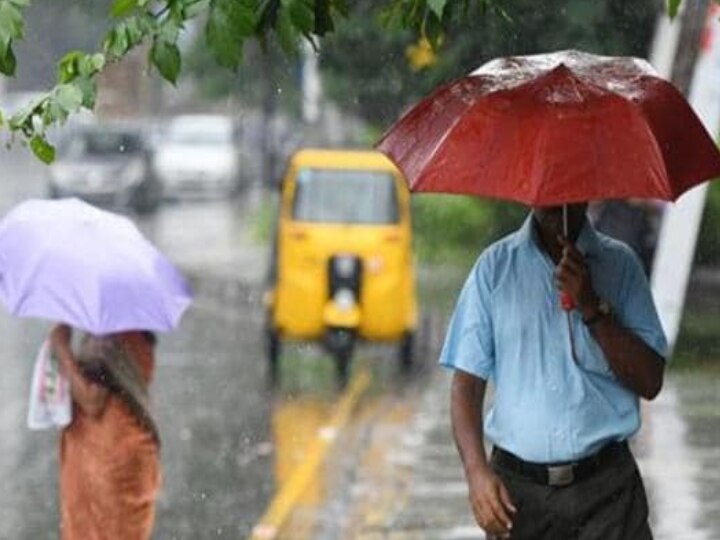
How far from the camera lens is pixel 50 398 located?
22.1 ft

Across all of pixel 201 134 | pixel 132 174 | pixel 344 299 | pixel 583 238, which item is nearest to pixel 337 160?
pixel 344 299

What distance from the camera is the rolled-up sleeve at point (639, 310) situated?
5.29 metres

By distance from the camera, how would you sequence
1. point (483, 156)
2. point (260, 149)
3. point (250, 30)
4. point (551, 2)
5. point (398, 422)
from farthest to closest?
point (260, 149)
point (398, 422)
point (551, 2)
point (483, 156)
point (250, 30)

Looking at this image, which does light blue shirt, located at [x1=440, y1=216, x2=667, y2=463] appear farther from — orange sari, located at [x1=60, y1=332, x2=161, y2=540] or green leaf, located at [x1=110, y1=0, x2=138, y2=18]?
orange sari, located at [x1=60, y1=332, x2=161, y2=540]

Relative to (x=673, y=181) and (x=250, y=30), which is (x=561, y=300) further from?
(x=250, y=30)

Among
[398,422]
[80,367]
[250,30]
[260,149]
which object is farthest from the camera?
[260,149]

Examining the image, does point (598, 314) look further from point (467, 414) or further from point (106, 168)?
point (106, 168)

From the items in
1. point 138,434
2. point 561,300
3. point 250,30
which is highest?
point 250,30

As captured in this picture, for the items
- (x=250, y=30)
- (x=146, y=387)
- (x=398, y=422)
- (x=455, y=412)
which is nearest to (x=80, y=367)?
(x=146, y=387)

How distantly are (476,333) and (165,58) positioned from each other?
3.75ft

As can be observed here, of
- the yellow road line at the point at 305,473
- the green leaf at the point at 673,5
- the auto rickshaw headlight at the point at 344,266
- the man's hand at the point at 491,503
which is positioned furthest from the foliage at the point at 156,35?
the auto rickshaw headlight at the point at 344,266

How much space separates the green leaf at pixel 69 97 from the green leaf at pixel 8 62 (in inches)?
4.6

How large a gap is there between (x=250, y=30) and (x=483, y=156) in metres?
0.72

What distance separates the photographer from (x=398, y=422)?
1427 centimetres
